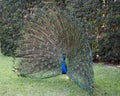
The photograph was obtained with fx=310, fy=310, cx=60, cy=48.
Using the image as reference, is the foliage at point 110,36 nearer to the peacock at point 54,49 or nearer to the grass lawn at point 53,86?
the grass lawn at point 53,86

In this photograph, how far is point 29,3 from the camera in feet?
38.1

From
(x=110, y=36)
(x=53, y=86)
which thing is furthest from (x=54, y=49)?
(x=110, y=36)

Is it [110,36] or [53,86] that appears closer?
[53,86]

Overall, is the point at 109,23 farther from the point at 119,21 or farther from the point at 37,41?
the point at 37,41

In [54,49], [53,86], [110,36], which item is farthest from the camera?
[110,36]

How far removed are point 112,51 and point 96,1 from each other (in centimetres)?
175

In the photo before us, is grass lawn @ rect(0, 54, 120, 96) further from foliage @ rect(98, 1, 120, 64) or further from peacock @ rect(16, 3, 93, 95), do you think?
foliage @ rect(98, 1, 120, 64)

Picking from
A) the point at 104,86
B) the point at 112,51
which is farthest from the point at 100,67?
the point at 104,86

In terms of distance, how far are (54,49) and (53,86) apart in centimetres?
85

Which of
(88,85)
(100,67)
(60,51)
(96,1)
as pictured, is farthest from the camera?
(96,1)

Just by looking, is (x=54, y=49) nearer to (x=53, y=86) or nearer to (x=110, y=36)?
(x=53, y=86)

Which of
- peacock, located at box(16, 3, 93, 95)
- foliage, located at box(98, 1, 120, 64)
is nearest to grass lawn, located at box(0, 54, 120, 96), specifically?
peacock, located at box(16, 3, 93, 95)

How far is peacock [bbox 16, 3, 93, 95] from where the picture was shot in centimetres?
661

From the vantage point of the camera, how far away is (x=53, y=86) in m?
7.04
